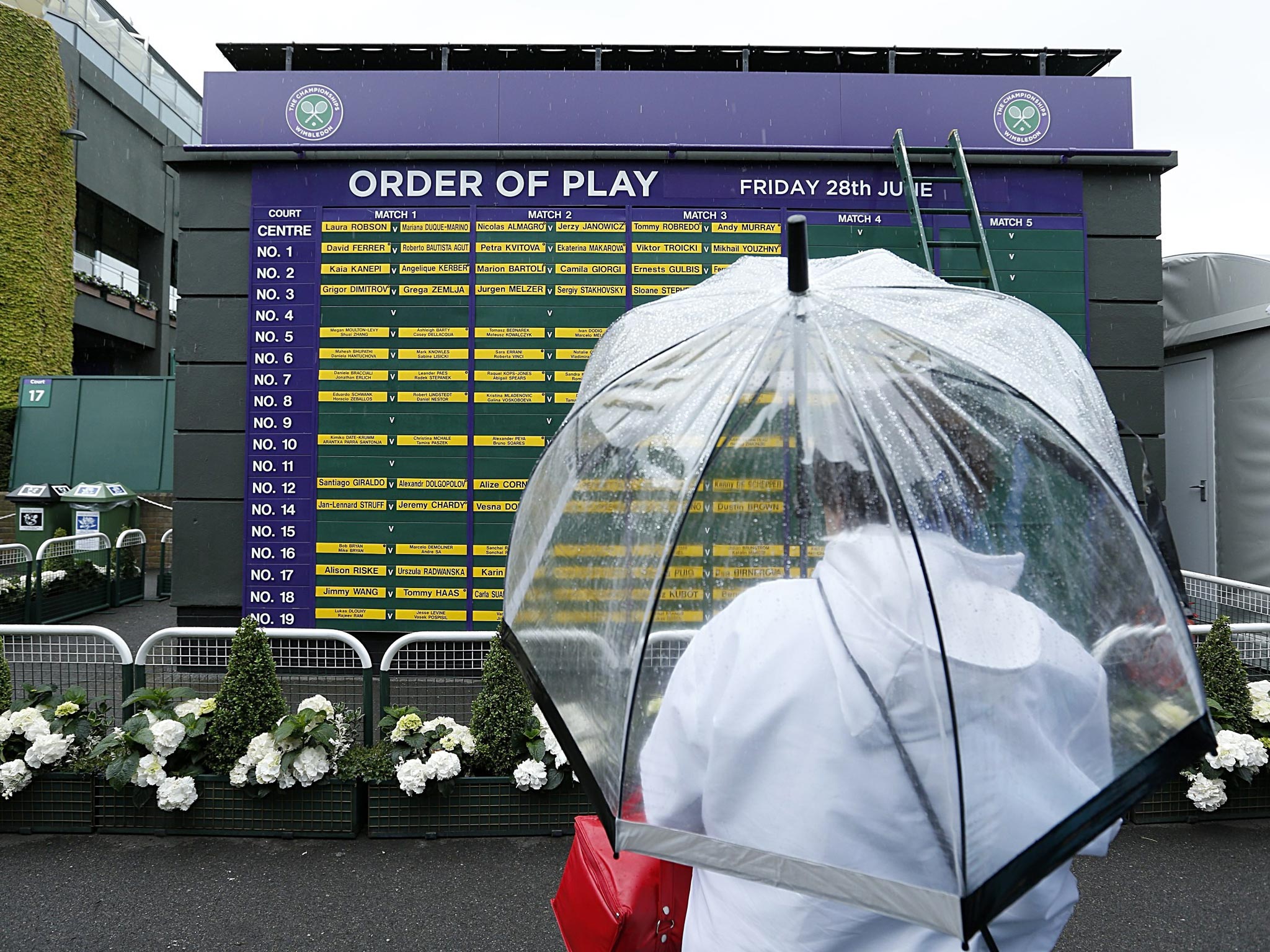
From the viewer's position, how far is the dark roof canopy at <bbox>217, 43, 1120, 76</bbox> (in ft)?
25.8

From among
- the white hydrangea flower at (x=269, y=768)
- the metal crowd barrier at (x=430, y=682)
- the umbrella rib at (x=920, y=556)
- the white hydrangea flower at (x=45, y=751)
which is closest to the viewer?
the umbrella rib at (x=920, y=556)

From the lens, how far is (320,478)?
6.82m

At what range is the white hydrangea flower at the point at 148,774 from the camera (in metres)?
4.27

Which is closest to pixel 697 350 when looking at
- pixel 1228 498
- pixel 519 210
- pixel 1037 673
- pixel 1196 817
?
pixel 1037 673

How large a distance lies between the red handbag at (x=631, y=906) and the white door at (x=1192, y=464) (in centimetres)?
761

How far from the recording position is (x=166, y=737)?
14.1 ft

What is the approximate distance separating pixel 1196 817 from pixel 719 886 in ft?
13.7

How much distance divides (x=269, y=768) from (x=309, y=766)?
19cm

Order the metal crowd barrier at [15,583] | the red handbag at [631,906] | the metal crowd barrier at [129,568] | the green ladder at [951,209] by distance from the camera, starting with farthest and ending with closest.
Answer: the metal crowd barrier at [129,568], the metal crowd barrier at [15,583], the green ladder at [951,209], the red handbag at [631,906]

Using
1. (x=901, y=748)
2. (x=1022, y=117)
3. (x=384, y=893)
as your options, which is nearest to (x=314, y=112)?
(x=1022, y=117)

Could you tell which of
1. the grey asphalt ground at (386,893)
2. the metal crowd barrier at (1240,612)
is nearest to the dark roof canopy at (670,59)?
the metal crowd barrier at (1240,612)

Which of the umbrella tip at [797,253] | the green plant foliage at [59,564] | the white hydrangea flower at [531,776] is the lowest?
the white hydrangea flower at [531,776]

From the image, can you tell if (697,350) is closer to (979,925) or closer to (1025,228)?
(979,925)

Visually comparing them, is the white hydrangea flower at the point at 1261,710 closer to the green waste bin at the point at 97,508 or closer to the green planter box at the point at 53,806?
the green planter box at the point at 53,806
